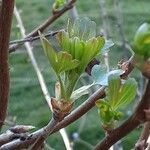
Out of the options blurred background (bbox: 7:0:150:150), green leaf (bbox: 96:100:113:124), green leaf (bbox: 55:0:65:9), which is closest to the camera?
green leaf (bbox: 96:100:113:124)

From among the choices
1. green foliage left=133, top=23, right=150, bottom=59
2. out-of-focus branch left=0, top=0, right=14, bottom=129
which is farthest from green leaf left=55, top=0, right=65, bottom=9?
green foliage left=133, top=23, right=150, bottom=59

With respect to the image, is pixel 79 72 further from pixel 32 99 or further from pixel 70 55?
pixel 32 99

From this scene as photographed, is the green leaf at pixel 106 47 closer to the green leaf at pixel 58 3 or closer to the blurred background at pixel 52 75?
the green leaf at pixel 58 3

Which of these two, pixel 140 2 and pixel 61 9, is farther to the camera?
pixel 140 2

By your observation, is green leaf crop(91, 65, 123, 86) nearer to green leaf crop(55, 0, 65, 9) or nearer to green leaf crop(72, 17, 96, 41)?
green leaf crop(72, 17, 96, 41)

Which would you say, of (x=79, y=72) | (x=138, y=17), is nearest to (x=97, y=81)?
(x=79, y=72)

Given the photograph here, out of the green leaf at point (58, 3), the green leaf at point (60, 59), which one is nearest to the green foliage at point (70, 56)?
the green leaf at point (60, 59)

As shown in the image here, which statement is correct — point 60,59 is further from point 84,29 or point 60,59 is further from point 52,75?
point 52,75
